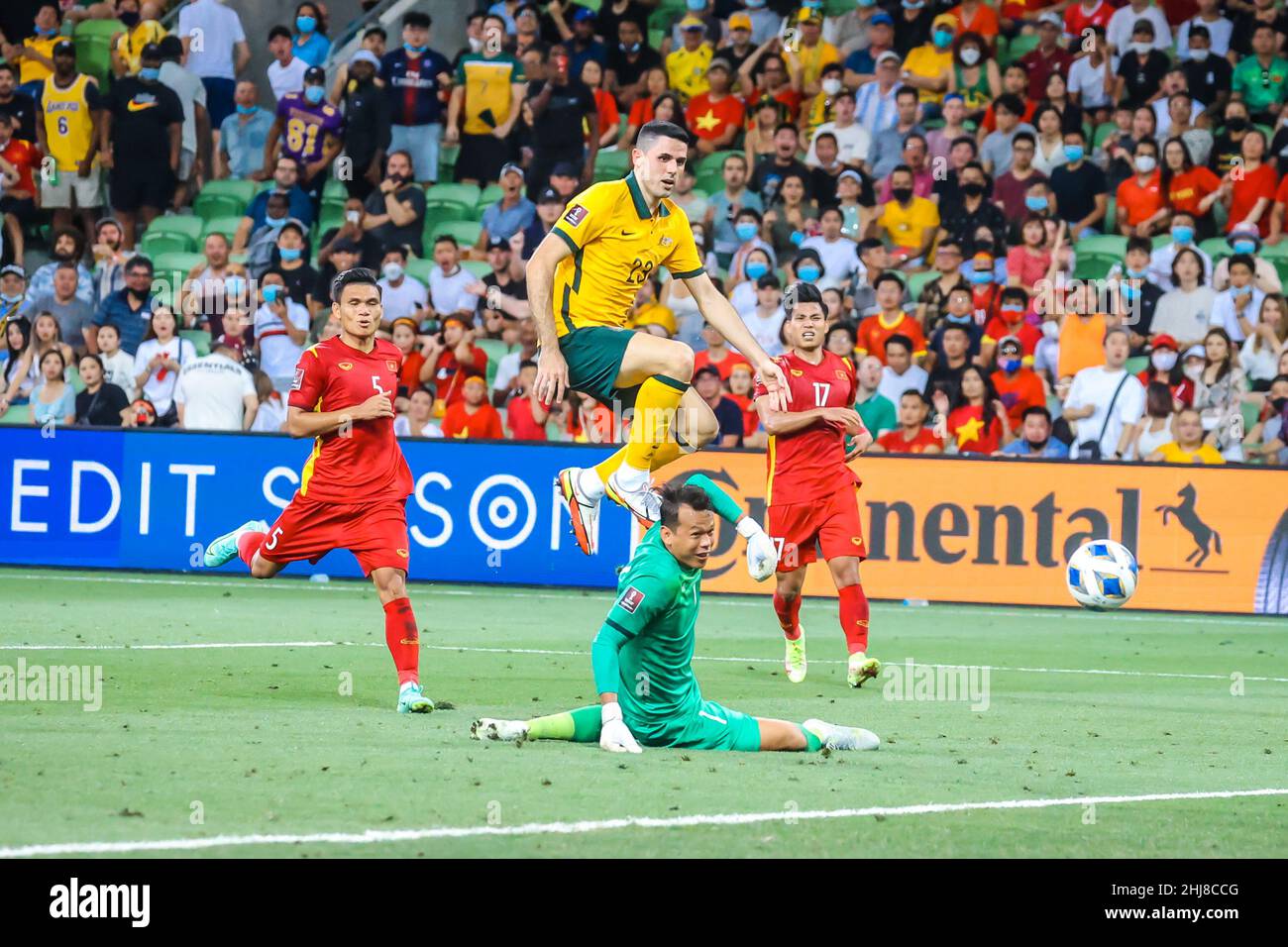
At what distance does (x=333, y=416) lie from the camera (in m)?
9.98

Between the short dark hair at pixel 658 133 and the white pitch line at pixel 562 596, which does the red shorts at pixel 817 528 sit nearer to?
the short dark hair at pixel 658 133

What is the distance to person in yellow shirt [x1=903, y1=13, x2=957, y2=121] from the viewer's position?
22.9 metres

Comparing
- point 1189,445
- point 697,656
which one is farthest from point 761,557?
point 1189,445

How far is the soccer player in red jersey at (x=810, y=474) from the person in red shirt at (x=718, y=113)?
10.9 meters

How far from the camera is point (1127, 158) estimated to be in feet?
70.9

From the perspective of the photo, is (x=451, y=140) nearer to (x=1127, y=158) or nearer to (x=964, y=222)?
(x=964, y=222)

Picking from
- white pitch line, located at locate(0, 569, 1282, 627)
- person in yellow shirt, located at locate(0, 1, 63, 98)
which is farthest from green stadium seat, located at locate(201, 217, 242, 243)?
white pitch line, located at locate(0, 569, 1282, 627)

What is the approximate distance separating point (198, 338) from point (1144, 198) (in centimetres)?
1088

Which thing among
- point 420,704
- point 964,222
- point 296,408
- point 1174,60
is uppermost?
point 1174,60

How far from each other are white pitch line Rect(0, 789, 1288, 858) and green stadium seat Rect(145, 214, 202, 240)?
18438 mm
